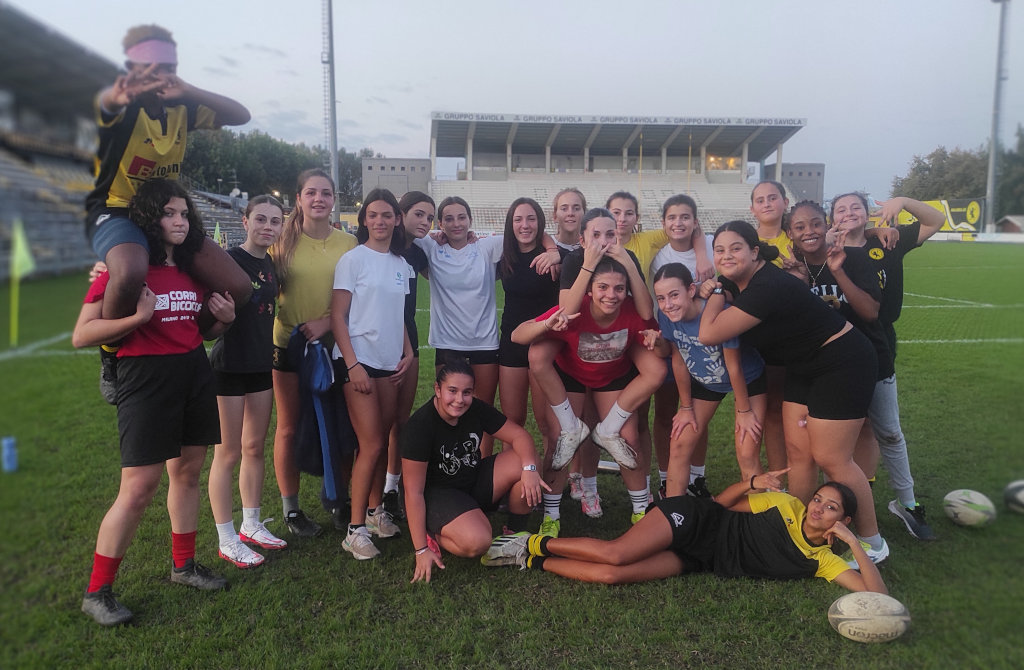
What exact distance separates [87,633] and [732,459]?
414 cm

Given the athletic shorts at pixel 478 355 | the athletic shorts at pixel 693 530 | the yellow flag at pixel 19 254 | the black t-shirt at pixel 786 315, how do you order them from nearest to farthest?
the yellow flag at pixel 19 254, the black t-shirt at pixel 786 315, the athletic shorts at pixel 693 530, the athletic shorts at pixel 478 355

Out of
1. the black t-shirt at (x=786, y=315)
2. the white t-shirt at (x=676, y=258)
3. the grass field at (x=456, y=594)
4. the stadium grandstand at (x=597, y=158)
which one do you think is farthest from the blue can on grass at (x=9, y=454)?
the stadium grandstand at (x=597, y=158)

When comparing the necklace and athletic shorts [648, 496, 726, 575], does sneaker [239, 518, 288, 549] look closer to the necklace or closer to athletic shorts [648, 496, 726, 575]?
athletic shorts [648, 496, 726, 575]

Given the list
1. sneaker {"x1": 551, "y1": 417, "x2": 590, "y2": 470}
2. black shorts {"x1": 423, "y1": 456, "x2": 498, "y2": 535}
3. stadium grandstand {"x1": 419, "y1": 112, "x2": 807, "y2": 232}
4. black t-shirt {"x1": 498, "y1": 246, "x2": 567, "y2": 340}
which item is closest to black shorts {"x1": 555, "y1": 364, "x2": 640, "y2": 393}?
sneaker {"x1": 551, "y1": 417, "x2": 590, "y2": 470}

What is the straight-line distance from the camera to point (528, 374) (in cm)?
383

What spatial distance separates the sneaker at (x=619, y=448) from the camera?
350 cm

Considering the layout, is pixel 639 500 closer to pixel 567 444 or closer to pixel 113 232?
pixel 567 444

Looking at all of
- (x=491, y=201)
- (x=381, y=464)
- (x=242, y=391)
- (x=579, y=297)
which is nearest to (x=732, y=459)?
(x=579, y=297)

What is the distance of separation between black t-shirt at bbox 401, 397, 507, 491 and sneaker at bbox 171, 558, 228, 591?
1.06 meters

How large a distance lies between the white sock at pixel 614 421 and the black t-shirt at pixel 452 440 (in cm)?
59

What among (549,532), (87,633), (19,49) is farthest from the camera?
(549,532)

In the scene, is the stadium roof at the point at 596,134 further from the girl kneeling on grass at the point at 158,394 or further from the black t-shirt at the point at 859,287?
the girl kneeling on grass at the point at 158,394

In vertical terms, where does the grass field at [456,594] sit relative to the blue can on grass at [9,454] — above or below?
below

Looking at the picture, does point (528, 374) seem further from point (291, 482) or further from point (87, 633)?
point (87, 633)
